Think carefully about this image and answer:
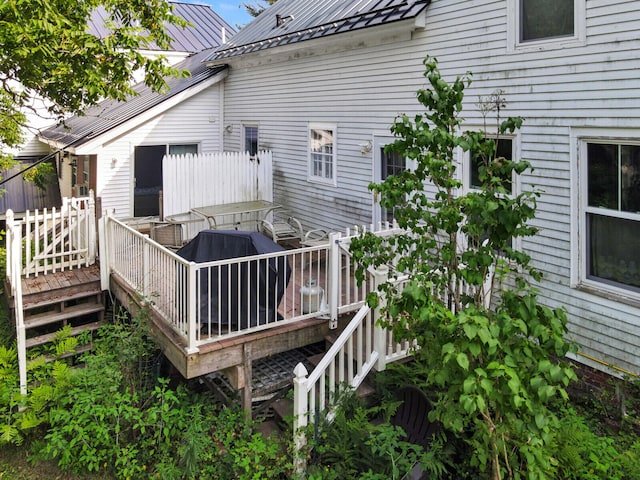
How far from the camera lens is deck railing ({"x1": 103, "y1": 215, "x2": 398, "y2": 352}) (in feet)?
18.6

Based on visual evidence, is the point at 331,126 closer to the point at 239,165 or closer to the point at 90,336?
the point at 239,165

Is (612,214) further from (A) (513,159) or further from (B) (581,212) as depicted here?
(A) (513,159)

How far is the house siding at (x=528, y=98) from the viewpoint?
544cm

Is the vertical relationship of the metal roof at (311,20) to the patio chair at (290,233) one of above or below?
above

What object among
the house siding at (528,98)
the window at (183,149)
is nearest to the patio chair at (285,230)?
the house siding at (528,98)

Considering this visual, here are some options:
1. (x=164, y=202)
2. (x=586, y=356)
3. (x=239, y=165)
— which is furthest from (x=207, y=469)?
(x=239, y=165)

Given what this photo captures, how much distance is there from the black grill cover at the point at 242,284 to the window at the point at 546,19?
4.13 metres

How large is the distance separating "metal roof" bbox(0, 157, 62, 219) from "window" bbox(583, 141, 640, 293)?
16.2 meters

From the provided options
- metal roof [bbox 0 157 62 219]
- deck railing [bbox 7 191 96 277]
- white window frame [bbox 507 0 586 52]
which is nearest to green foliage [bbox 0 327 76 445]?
deck railing [bbox 7 191 96 277]

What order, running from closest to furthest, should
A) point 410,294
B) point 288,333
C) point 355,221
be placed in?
1. point 410,294
2. point 288,333
3. point 355,221

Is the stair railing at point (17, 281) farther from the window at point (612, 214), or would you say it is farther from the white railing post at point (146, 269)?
the window at point (612, 214)

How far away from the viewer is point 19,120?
35.2 feet

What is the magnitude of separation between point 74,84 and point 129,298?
3869 mm

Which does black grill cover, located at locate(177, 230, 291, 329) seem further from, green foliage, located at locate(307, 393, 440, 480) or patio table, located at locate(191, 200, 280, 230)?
patio table, located at locate(191, 200, 280, 230)
